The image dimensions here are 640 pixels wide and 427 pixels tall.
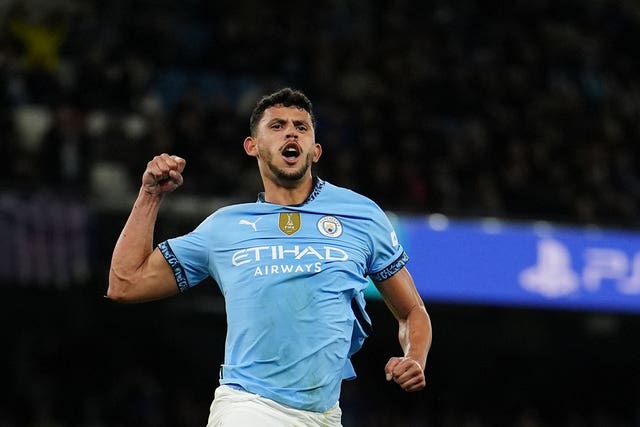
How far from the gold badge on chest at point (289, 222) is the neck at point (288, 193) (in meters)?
0.08

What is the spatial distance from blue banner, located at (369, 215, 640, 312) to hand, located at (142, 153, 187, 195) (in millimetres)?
7278

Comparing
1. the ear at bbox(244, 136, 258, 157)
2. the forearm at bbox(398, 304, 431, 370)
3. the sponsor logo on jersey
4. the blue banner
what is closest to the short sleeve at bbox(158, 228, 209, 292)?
the sponsor logo on jersey

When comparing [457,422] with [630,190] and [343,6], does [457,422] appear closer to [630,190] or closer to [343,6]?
[630,190]

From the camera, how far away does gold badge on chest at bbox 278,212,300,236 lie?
15.3ft

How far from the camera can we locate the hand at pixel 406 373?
4.28 m

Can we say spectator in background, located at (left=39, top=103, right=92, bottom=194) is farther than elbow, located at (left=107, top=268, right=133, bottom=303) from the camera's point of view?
Yes

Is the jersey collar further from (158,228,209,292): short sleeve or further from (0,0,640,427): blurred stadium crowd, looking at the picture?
(0,0,640,427): blurred stadium crowd

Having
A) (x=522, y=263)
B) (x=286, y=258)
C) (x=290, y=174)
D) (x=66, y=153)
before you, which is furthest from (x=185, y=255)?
(x=522, y=263)

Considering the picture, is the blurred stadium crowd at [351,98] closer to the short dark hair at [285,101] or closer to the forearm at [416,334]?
the short dark hair at [285,101]

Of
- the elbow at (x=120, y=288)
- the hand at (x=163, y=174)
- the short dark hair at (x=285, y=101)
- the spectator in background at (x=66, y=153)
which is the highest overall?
the spectator in background at (x=66, y=153)

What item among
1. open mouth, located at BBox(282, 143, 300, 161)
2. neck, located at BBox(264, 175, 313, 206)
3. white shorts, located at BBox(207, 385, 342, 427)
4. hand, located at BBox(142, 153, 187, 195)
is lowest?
white shorts, located at BBox(207, 385, 342, 427)

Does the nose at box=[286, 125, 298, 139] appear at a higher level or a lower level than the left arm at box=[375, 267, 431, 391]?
higher

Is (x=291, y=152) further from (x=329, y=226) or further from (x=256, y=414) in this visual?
(x=256, y=414)

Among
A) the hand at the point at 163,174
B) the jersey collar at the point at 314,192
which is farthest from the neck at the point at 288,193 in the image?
the hand at the point at 163,174
